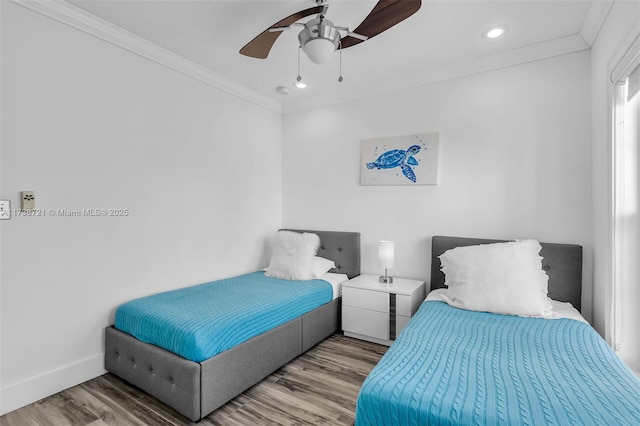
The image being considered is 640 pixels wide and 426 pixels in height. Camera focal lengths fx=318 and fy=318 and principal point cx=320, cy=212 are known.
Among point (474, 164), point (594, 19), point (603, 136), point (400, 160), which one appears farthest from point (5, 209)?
point (594, 19)

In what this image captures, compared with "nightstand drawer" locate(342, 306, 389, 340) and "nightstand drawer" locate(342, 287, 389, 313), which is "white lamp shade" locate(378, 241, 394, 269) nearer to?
"nightstand drawer" locate(342, 287, 389, 313)

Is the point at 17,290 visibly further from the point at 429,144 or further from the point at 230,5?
the point at 429,144

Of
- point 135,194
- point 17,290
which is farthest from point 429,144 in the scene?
point 17,290

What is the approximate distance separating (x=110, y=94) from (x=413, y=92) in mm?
2714

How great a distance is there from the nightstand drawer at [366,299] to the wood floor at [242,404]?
54 centimetres

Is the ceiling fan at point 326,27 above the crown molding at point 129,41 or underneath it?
underneath

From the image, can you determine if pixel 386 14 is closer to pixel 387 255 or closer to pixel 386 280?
pixel 387 255

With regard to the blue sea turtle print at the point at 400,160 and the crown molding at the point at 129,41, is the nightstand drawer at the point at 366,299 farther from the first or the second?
the crown molding at the point at 129,41

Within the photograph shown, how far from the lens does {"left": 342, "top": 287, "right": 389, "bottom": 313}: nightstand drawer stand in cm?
288

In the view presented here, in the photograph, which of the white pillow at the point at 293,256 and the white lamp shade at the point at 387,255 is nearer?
the white lamp shade at the point at 387,255

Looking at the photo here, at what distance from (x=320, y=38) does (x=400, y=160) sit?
1700 mm

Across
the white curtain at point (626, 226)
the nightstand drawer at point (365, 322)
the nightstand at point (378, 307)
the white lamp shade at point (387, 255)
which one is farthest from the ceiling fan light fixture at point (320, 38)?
the nightstand drawer at point (365, 322)

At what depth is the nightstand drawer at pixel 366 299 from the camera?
288 centimetres

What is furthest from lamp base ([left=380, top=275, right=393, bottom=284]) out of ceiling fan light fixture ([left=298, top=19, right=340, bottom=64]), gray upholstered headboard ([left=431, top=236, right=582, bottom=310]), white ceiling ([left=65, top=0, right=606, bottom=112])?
ceiling fan light fixture ([left=298, top=19, right=340, bottom=64])
